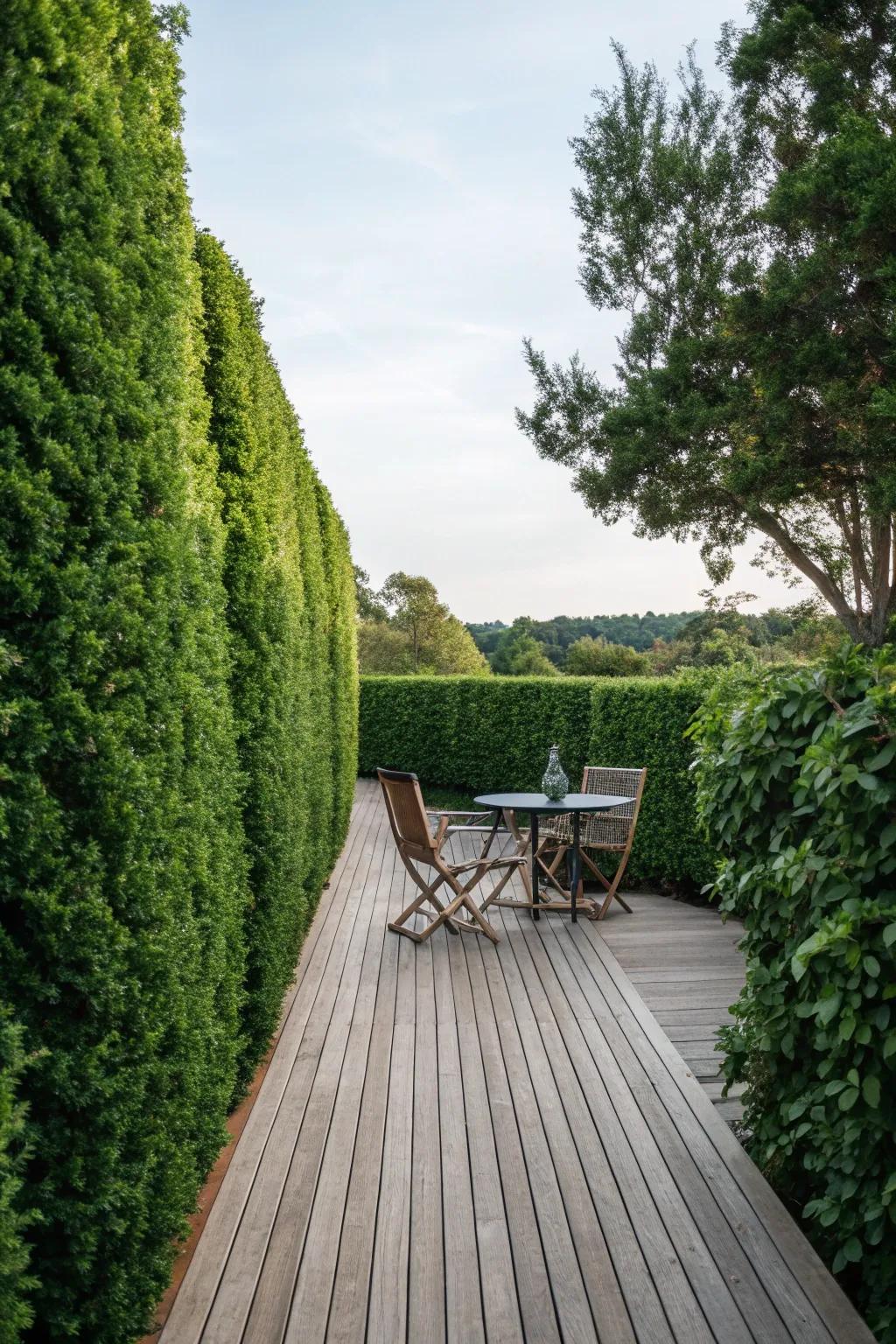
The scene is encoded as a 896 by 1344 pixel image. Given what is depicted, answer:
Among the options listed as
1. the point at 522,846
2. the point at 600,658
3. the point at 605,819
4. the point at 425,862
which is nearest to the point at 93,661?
the point at 425,862

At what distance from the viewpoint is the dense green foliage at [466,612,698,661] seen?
40094 millimetres

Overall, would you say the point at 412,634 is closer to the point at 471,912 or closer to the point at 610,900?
the point at 610,900

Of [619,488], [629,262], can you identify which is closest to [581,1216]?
[619,488]

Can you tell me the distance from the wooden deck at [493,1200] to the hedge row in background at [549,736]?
2.00 metres

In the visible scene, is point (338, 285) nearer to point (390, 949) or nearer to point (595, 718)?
point (595, 718)

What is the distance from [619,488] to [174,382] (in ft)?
48.0

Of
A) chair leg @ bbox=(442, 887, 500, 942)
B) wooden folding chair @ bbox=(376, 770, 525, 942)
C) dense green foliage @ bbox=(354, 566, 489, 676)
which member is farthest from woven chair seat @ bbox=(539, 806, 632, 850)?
dense green foliage @ bbox=(354, 566, 489, 676)

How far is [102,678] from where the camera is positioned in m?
1.87

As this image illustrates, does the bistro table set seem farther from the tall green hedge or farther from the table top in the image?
the tall green hedge

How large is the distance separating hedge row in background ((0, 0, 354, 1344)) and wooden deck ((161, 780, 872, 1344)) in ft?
1.12

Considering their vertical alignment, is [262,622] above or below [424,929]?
above

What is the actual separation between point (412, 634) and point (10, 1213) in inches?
1145

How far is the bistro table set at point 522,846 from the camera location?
5.54 metres

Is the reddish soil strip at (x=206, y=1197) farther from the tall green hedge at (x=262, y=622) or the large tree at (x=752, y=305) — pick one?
the large tree at (x=752, y=305)
